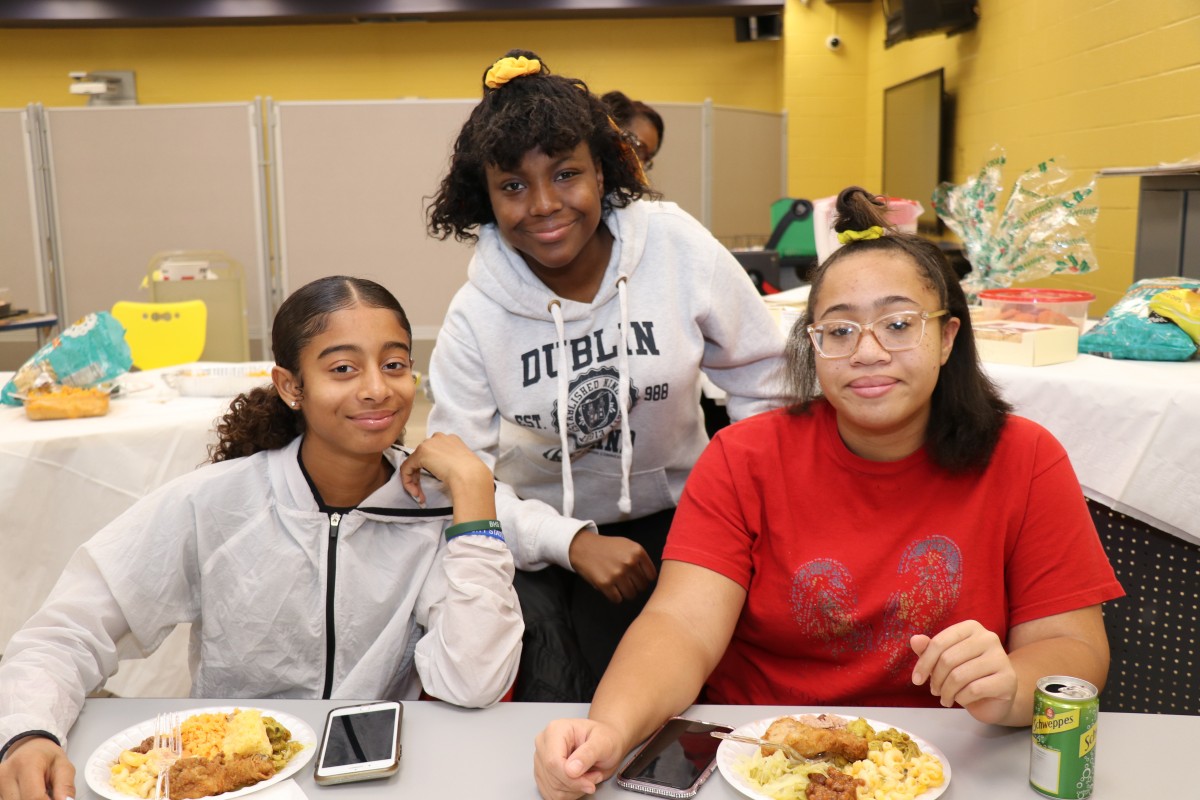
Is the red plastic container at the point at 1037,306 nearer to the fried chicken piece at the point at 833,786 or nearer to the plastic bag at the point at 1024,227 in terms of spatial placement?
the plastic bag at the point at 1024,227

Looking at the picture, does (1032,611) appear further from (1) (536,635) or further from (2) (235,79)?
(2) (235,79)

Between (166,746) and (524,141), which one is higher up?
(524,141)

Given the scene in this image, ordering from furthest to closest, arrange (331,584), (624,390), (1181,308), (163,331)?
(163,331)
(1181,308)
(624,390)
(331,584)

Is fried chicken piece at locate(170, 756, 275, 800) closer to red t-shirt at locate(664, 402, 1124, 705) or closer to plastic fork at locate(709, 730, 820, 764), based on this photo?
plastic fork at locate(709, 730, 820, 764)

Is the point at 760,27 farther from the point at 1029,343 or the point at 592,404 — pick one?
the point at 592,404

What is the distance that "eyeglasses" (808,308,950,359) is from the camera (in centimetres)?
138

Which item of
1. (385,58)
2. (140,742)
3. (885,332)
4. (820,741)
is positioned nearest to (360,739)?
(140,742)

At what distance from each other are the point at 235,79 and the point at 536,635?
24.7 ft

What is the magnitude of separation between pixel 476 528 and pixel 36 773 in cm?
61

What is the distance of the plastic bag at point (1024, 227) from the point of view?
2.45 m

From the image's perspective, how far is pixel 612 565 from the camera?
168 centimetres

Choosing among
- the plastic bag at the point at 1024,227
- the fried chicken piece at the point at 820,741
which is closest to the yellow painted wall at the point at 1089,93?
the plastic bag at the point at 1024,227

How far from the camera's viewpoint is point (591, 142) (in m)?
1.87

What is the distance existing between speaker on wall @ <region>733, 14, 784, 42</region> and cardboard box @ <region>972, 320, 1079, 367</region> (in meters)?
5.91
